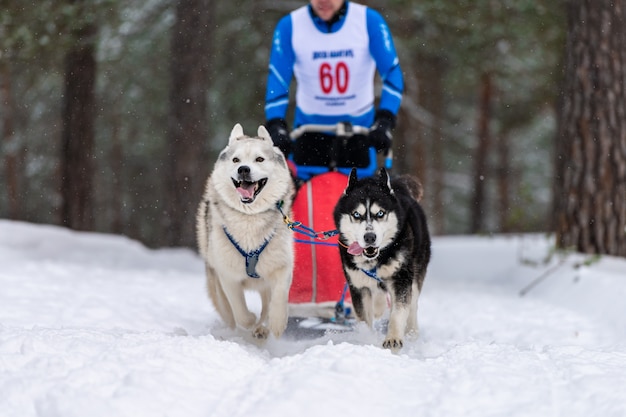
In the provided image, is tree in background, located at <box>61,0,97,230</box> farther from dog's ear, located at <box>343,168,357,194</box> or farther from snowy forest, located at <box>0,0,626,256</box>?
dog's ear, located at <box>343,168,357,194</box>

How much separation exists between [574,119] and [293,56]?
3705 millimetres

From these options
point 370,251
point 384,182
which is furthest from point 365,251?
point 384,182

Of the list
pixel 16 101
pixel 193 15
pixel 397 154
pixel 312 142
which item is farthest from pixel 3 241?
pixel 16 101

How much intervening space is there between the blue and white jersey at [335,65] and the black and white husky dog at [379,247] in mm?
1058

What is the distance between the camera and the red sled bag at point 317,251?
5133 mm

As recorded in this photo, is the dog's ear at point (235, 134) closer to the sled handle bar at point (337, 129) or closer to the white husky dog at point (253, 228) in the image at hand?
the white husky dog at point (253, 228)

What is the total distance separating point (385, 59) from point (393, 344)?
2206 mm

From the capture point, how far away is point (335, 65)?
5238 mm

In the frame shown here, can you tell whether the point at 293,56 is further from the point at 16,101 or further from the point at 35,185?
the point at 35,185

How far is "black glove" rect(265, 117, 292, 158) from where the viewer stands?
5004 mm

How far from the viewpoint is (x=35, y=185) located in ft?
80.7

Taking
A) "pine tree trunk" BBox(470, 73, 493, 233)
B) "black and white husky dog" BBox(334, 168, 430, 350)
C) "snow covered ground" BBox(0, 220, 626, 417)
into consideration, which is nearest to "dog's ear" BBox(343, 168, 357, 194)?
"black and white husky dog" BBox(334, 168, 430, 350)

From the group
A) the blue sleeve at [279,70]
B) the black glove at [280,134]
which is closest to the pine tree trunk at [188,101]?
the blue sleeve at [279,70]

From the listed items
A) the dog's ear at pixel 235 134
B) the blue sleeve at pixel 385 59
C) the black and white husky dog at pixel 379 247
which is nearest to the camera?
the black and white husky dog at pixel 379 247
